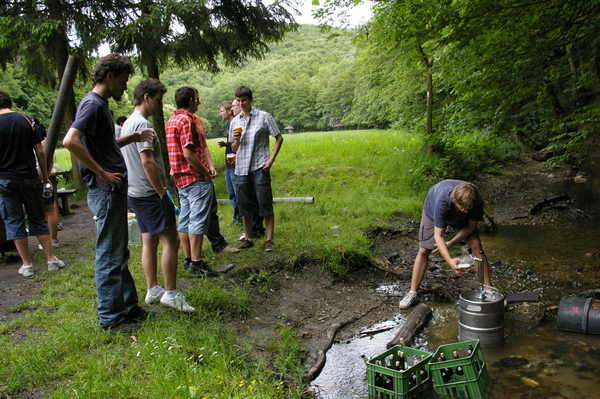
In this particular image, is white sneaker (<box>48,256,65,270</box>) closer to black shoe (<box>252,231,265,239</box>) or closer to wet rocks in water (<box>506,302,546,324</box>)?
black shoe (<box>252,231,265,239</box>)

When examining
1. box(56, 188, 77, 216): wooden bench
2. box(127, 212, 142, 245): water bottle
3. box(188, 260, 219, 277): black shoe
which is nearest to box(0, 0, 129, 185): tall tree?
box(56, 188, 77, 216): wooden bench

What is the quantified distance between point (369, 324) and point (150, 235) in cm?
254

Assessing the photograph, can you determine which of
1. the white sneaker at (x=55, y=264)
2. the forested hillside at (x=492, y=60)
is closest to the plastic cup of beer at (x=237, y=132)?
the white sneaker at (x=55, y=264)

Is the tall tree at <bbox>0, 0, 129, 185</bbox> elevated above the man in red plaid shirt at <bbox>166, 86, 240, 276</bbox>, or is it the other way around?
the tall tree at <bbox>0, 0, 129, 185</bbox>

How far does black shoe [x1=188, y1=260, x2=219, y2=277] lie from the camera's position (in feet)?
16.9

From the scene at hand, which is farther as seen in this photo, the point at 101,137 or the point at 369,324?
the point at 369,324

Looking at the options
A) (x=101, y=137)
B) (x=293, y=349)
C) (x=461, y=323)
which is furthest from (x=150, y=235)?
(x=461, y=323)

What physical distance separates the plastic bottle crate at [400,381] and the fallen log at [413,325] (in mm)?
817

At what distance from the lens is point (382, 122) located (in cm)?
3697

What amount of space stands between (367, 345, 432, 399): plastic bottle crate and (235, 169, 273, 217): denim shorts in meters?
3.29

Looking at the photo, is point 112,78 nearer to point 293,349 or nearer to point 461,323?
point 293,349

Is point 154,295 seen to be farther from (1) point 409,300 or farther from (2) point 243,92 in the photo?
(2) point 243,92

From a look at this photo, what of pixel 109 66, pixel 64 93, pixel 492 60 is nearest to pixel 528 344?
pixel 109 66

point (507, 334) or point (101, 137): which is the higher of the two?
point (101, 137)
